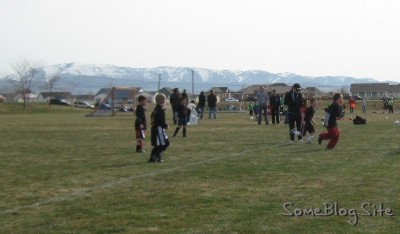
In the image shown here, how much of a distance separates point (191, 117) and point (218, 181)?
21.7 metres

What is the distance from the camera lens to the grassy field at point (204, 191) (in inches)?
284

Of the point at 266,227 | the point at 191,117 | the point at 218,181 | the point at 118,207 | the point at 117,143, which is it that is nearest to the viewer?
the point at 266,227

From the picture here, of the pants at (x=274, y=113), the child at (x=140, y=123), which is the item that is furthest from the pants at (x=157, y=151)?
the pants at (x=274, y=113)

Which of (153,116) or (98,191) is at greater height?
(153,116)

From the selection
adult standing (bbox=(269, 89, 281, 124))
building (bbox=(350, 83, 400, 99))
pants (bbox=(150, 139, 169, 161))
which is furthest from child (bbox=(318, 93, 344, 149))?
building (bbox=(350, 83, 400, 99))

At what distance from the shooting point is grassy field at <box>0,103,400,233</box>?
284 inches

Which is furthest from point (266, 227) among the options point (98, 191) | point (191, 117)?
point (191, 117)

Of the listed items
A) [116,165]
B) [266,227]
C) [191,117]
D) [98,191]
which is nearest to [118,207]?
[98,191]

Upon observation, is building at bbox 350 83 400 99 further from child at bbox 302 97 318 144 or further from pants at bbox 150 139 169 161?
pants at bbox 150 139 169 161

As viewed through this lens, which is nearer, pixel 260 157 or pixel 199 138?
pixel 260 157

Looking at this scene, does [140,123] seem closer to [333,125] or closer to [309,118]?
[333,125]

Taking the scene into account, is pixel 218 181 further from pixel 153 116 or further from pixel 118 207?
pixel 153 116

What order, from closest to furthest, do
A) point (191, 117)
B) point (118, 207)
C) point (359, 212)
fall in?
1. point (359, 212)
2. point (118, 207)
3. point (191, 117)

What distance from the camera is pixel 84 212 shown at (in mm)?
8008
